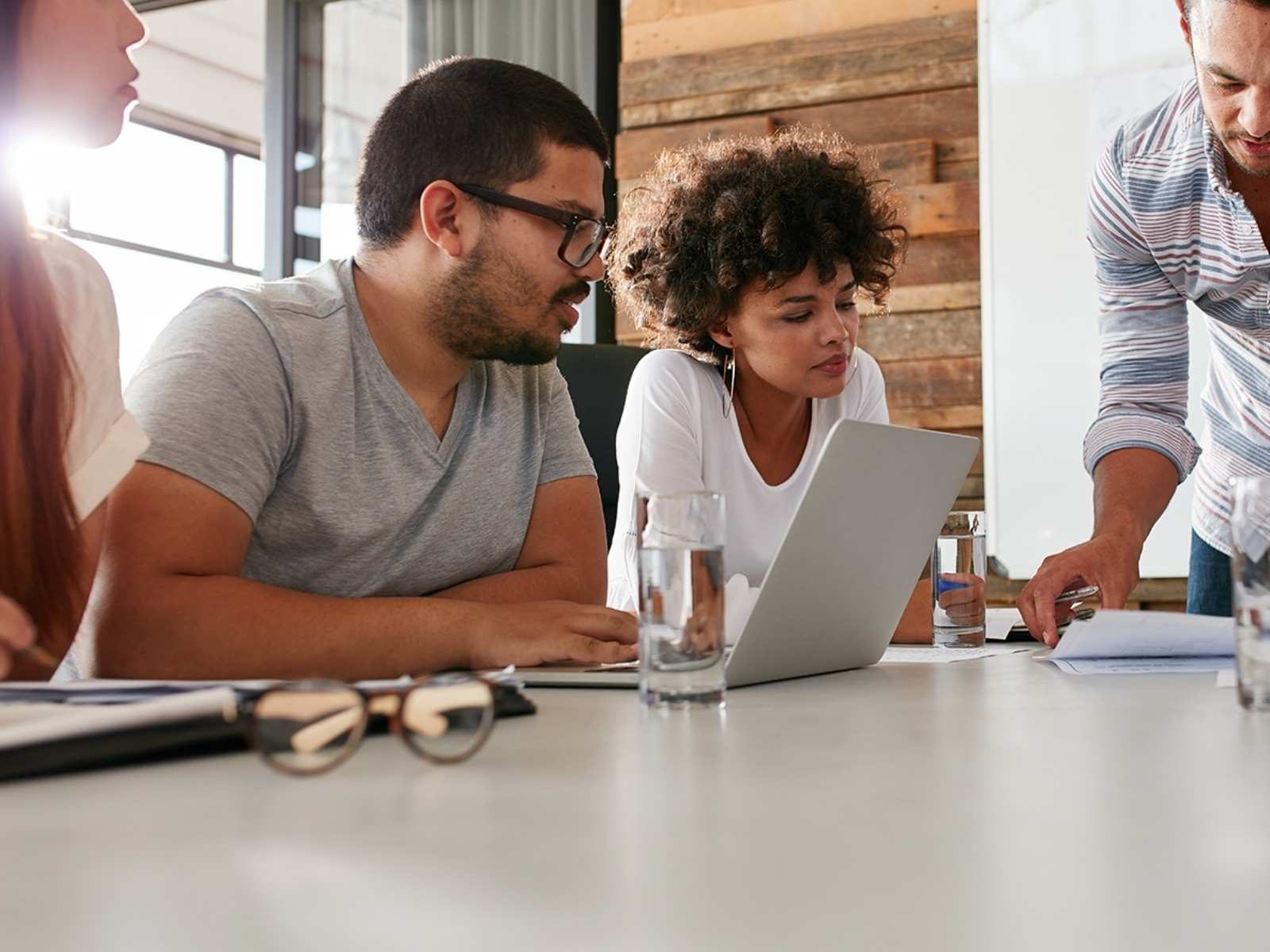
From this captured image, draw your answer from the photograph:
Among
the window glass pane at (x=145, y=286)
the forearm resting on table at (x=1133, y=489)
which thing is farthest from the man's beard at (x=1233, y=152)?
the window glass pane at (x=145, y=286)

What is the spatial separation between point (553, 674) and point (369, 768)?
441 millimetres

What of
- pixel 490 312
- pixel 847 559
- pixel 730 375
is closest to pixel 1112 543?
pixel 847 559

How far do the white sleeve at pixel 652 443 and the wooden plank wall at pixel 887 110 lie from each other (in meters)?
1.37

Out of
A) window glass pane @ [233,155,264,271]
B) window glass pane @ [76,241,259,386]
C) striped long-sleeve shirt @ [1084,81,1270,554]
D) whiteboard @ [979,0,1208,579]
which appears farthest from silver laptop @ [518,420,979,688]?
window glass pane @ [233,155,264,271]

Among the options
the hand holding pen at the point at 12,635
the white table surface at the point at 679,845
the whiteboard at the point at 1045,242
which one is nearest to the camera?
the white table surface at the point at 679,845

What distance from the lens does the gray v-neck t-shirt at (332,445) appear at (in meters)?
1.31

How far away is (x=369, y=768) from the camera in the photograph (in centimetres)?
64

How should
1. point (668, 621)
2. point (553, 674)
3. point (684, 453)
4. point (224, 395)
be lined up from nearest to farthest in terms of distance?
point (668, 621), point (553, 674), point (224, 395), point (684, 453)

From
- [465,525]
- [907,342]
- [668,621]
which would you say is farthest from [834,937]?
[907,342]

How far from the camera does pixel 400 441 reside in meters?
1.52

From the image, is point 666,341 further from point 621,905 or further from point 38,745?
point 621,905

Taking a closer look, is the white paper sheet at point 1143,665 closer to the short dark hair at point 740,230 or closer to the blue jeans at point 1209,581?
the blue jeans at point 1209,581

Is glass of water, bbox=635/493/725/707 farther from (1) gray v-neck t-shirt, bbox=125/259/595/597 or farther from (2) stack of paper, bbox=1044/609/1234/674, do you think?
(1) gray v-neck t-shirt, bbox=125/259/595/597

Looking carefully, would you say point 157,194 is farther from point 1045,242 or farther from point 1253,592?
point 1253,592
